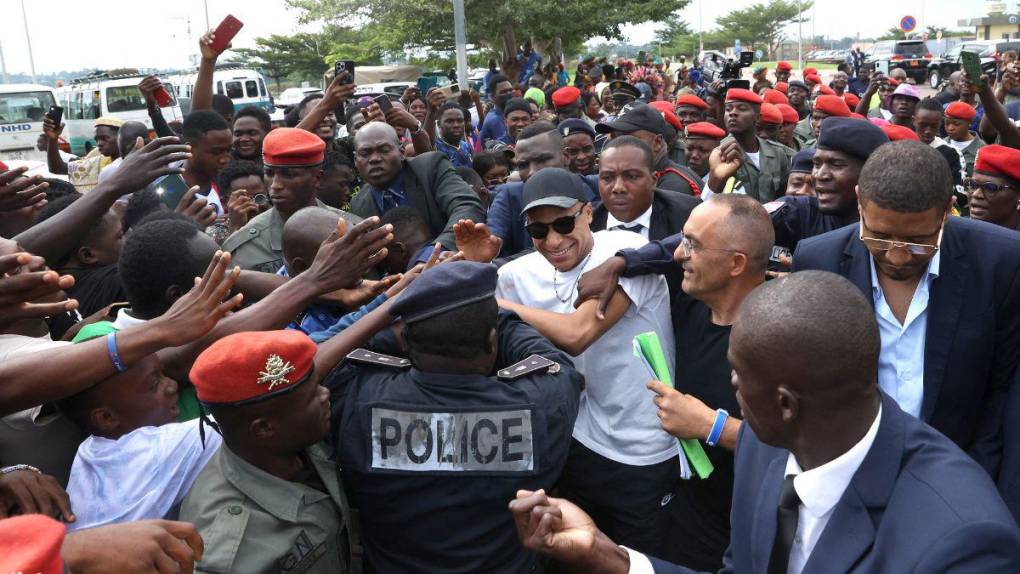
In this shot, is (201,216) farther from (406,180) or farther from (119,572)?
(119,572)

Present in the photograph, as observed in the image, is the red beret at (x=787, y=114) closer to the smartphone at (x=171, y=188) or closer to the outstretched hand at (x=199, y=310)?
the smartphone at (x=171, y=188)

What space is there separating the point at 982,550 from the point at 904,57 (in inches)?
1433

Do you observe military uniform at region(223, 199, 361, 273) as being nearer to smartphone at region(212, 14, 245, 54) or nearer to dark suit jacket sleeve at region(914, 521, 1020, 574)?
smartphone at region(212, 14, 245, 54)

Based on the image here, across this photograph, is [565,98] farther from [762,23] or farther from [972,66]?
[762,23]

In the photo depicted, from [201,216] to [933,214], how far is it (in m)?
3.53

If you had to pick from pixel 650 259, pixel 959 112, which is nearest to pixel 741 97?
pixel 959 112

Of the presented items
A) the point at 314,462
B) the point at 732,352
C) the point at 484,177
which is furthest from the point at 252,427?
the point at 484,177

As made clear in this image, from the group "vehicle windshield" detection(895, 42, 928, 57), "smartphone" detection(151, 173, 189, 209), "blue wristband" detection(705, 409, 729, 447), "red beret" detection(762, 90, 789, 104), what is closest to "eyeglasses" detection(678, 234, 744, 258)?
"blue wristband" detection(705, 409, 729, 447)

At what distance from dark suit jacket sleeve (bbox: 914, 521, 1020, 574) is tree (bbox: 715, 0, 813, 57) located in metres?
80.7

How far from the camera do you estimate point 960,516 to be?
154cm

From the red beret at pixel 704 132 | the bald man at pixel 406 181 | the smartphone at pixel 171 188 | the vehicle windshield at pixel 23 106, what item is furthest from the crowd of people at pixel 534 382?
the vehicle windshield at pixel 23 106

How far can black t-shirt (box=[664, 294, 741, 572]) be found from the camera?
3096mm

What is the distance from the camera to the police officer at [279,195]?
169 inches

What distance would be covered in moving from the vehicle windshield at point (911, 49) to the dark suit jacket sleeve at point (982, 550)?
38.3 meters
